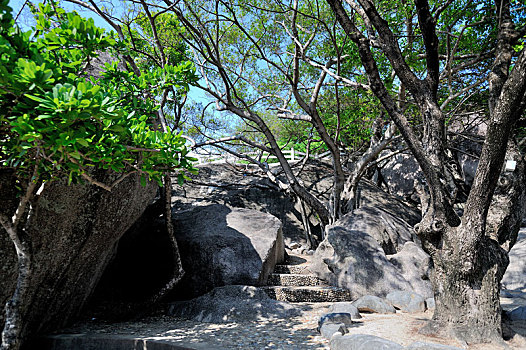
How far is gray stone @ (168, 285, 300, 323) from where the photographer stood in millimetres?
5498

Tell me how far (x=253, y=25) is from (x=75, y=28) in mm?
7426

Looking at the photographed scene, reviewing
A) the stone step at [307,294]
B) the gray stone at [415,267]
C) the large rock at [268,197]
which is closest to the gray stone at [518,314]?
the gray stone at [415,267]

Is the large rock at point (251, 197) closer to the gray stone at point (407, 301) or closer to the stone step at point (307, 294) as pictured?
Answer: the stone step at point (307, 294)

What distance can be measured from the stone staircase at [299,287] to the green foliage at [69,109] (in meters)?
4.30

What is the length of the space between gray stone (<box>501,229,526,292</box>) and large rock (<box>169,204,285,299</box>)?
5193 millimetres

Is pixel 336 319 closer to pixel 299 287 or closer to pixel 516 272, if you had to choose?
pixel 299 287

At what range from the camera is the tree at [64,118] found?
6.39 ft

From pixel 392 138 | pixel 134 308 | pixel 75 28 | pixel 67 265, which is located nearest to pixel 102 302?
pixel 134 308

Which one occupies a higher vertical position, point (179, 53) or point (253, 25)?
point (253, 25)

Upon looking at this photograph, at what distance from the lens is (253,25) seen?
957cm

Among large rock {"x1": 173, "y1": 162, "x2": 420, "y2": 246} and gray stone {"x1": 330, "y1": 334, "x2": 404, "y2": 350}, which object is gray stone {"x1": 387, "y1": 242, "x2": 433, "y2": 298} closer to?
gray stone {"x1": 330, "y1": 334, "x2": 404, "y2": 350}

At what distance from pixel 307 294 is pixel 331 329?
7.45 feet

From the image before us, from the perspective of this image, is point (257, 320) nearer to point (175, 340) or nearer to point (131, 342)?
point (175, 340)

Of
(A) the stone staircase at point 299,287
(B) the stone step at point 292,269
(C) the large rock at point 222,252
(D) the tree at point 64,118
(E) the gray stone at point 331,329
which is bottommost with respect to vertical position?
(E) the gray stone at point 331,329
